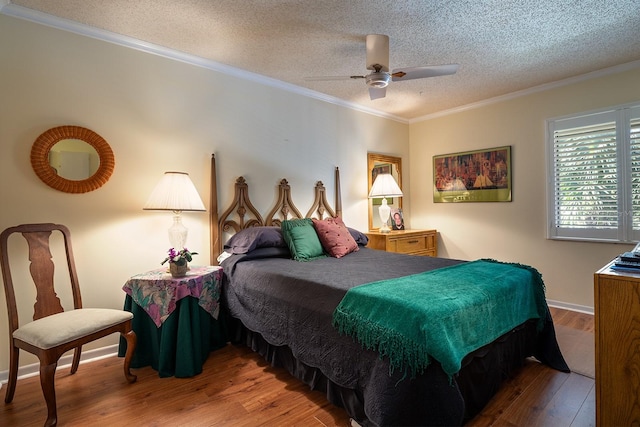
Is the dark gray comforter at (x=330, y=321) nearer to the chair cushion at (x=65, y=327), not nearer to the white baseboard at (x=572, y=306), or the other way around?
the chair cushion at (x=65, y=327)

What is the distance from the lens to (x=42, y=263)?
6.97 feet

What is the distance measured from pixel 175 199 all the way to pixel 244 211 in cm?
86

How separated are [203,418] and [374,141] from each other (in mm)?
3800

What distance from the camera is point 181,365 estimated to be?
2172mm

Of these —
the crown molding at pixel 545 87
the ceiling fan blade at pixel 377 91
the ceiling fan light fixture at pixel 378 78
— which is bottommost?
the ceiling fan blade at pixel 377 91

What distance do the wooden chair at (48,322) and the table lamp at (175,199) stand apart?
2.04 feet

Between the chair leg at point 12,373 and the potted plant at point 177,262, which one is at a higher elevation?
the potted plant at point 177,262

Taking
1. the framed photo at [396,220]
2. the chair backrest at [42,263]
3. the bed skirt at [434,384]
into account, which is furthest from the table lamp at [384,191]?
the chair backrest at [42,263]

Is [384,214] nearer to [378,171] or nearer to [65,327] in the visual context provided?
[378,171]

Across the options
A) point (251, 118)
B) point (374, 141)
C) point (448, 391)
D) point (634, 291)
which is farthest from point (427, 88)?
point (448, 391)

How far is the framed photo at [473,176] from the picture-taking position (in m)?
4.00

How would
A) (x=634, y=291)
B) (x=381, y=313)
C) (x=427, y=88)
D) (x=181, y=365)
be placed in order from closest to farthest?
(x=634, y=291) → (x=381, y=313) → (x=181, y=365) → (x=427, y=88)

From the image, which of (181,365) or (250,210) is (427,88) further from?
(181,365)

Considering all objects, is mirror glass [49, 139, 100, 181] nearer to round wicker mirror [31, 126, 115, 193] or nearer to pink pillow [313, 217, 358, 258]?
round wicker mirror [31, 126, 115, 193]
